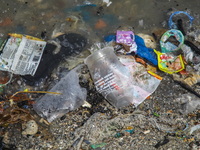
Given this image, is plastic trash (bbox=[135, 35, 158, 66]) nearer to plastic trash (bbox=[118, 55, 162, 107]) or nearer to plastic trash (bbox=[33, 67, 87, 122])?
plastic trash (bbox=[118, 55, 162, 107])

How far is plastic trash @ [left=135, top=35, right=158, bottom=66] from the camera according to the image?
8.25ft

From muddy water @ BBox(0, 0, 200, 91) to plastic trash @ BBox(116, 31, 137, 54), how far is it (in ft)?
0.48

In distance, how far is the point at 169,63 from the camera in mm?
2561

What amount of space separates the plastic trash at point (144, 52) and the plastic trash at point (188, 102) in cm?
58

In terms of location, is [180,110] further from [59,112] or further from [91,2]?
[91,2]

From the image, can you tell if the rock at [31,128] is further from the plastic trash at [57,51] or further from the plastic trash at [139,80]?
the plastic trash at [139,80]

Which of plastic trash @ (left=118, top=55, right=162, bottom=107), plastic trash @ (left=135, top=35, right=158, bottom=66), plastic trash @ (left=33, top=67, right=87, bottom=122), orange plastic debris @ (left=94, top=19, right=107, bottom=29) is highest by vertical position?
orange plastic debris @ (left=94, top=19, right=107, bottom=29)

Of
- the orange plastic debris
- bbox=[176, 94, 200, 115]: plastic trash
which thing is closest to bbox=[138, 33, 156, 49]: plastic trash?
the orange plastic debris

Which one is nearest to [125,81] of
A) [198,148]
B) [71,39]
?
[71,39]

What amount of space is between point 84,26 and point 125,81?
1.06 metres

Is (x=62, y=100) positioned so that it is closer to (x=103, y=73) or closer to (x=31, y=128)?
(x=31, y=128)

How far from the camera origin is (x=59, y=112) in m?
2.26

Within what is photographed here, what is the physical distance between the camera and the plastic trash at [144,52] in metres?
2.52

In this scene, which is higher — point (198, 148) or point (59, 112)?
point (59, 112)
